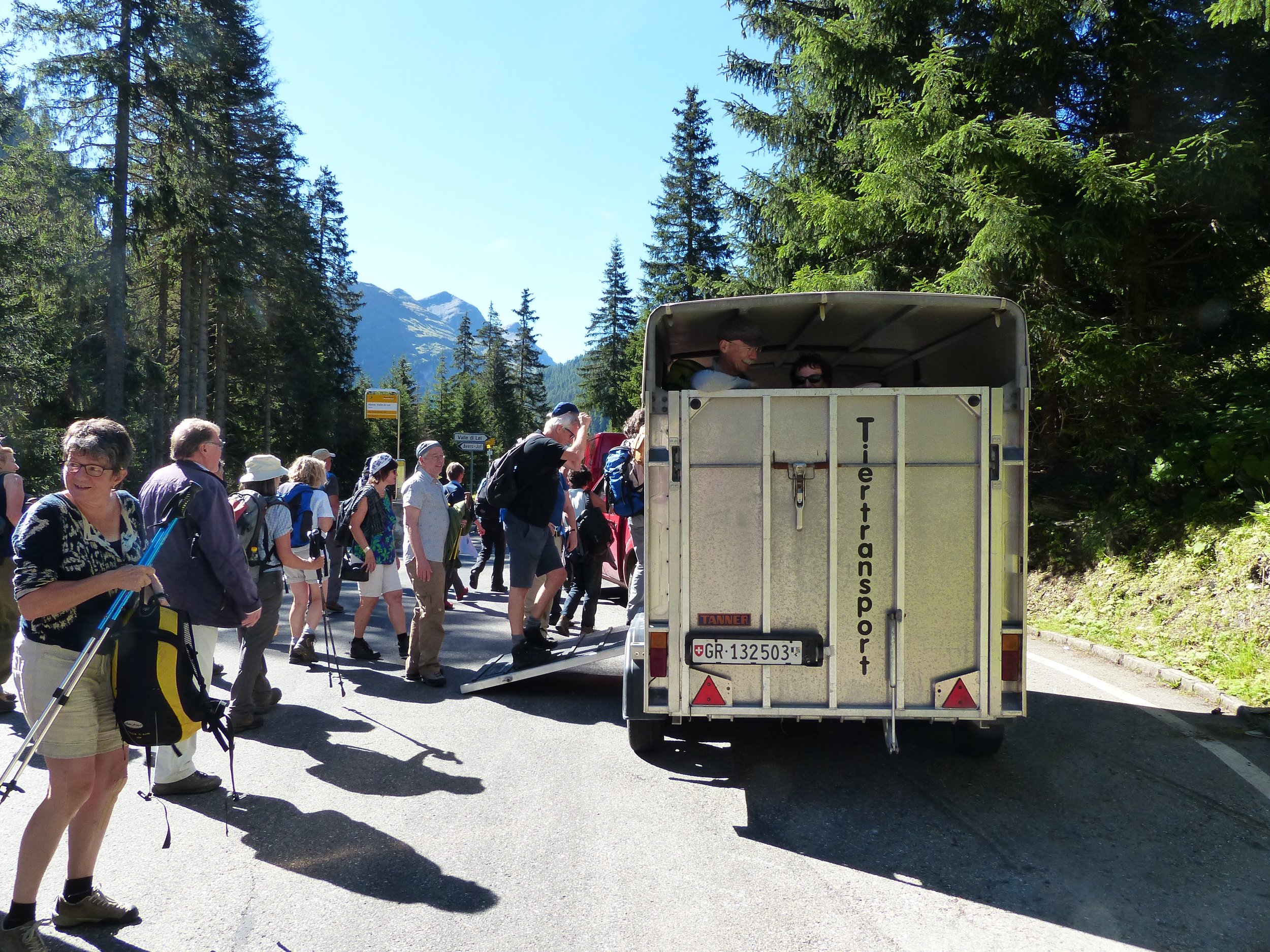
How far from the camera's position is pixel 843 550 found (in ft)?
14.4

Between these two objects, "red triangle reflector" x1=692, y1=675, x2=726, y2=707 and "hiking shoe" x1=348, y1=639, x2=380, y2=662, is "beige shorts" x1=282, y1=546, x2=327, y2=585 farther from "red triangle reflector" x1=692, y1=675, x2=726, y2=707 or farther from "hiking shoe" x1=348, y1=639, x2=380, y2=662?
"red triangle reflector" x1=692, y1=675, x2=726, y2=707

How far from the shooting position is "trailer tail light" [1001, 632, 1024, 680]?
172 inches

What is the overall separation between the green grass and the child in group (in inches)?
199

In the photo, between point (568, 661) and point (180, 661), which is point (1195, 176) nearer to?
point (568, 661)

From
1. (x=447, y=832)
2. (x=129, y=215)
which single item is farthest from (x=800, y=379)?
(x=129, y=215)

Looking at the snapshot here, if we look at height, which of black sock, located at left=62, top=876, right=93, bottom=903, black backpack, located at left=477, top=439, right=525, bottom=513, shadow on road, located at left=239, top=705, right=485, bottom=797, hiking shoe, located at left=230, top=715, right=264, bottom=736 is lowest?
shadow on road, located at left=239, top=705, right=485, bottom=797

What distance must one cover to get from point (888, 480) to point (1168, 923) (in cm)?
214

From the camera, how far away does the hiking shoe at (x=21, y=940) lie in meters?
3.02

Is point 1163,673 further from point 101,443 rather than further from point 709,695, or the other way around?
point 101,443

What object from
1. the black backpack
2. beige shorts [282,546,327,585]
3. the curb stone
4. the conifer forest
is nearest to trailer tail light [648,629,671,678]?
the black backpack

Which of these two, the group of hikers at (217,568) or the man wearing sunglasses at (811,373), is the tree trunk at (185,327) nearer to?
the group of hikers at (217,568)

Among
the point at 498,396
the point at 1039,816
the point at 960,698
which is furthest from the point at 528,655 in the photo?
the point at 498,396

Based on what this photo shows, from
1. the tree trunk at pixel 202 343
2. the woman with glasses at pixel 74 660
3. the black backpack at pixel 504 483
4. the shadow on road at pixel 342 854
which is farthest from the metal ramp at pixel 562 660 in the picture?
the tree trunk at pixel 202 343

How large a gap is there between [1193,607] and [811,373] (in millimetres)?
5377
